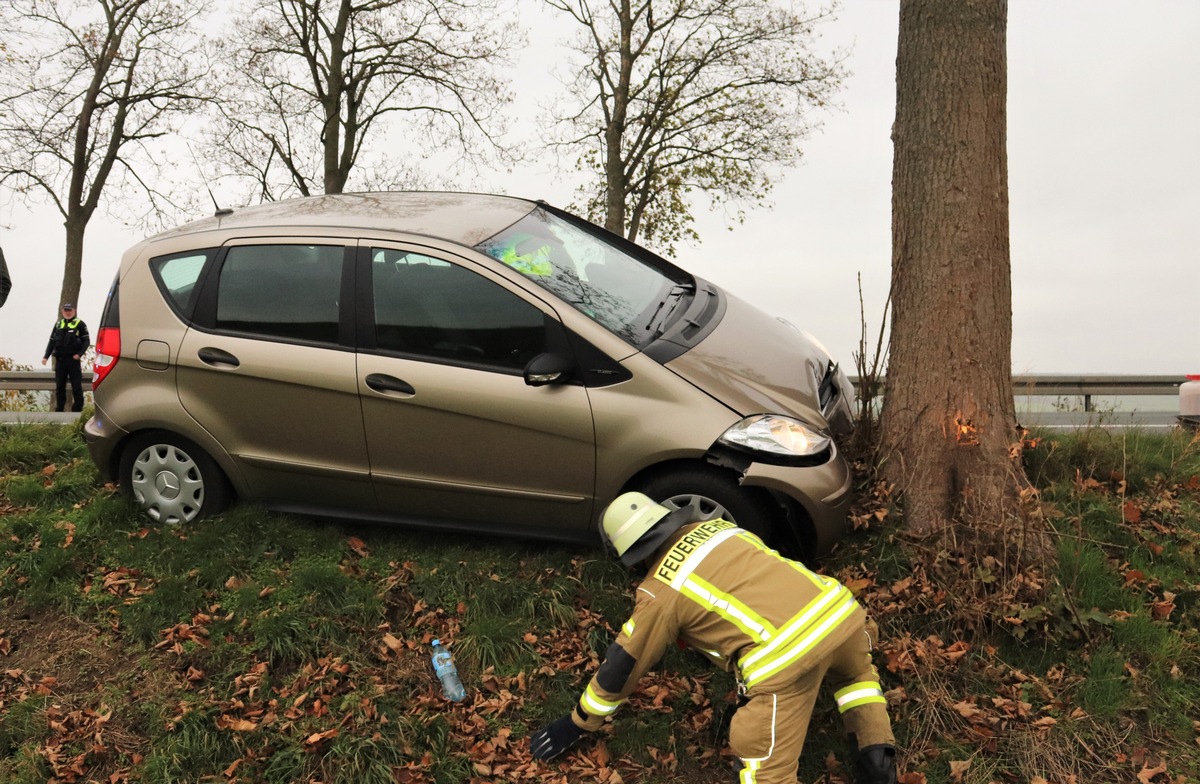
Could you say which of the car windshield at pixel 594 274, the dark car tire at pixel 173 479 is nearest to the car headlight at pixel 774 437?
the car windshield at pixel 594 274

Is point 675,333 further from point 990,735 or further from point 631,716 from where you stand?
point 990,735

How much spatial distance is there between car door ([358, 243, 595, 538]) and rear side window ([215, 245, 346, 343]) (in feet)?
0.72

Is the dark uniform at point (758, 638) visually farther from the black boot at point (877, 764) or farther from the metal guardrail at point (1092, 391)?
the metal guardrail at point (1092, 391)

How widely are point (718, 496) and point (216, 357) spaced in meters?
2.92

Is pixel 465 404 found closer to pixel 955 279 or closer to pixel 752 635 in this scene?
pixel 752 635

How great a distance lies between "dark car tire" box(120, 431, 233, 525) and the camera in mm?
5500

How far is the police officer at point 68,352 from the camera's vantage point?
48.1 ft

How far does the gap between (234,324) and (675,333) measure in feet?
8.25

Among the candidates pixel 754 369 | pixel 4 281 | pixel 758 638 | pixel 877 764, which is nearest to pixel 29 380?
pixel 4 281

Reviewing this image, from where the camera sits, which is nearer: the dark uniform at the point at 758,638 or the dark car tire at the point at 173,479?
the dark uniform at the point at 758,638

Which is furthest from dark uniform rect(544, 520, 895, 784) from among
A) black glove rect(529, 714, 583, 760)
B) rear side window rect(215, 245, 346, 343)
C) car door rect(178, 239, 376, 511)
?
rear side window rect(215, 245, 346, 343)

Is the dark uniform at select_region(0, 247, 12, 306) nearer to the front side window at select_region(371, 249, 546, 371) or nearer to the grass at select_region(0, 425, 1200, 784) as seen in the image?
the grass at select_region(0, 425, 1200, 784)

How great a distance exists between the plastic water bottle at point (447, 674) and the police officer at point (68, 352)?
498 inches

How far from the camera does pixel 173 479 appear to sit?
5.57 m
